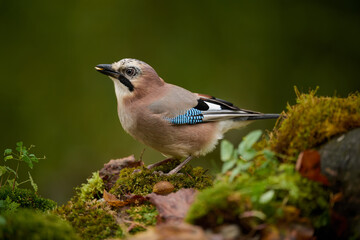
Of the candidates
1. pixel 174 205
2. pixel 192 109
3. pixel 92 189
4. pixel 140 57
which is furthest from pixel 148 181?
pixel 140 57

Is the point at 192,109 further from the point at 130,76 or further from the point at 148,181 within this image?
the point at 148,181

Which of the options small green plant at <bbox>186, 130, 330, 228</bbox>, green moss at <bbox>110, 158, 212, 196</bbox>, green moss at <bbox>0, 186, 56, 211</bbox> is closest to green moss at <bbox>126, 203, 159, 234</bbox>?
green moss at <bbox>110, 158, 212, 196</bbox>

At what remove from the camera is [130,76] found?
4.79 meters

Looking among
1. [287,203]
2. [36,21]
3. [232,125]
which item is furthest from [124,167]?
[36,21]

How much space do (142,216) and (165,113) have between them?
6.42 ft

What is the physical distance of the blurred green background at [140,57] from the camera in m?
8.12

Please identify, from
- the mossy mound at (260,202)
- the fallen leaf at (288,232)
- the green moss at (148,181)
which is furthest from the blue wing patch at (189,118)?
the fallen leaf at (288,232)

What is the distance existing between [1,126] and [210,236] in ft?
23.1

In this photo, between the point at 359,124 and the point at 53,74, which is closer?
the point at 359,124

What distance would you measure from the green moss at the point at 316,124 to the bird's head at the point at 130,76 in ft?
7.82

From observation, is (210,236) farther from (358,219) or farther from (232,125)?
(232,125)

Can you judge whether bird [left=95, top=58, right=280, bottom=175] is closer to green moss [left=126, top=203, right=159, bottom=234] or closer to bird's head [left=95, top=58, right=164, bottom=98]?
bird's head [left=95, top=58, right=164, bottom=98]

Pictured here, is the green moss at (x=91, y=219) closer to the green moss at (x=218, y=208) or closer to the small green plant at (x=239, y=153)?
the green moss at (x=218, y=208)

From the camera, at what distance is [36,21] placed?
8336 mm
